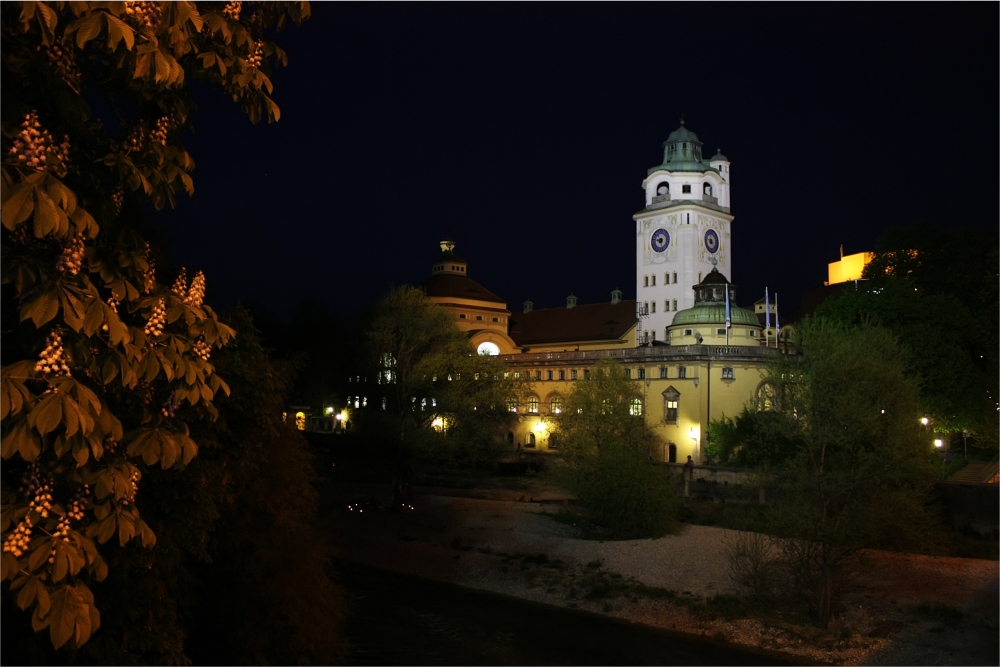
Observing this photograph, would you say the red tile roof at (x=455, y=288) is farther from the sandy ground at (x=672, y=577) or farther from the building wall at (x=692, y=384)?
the sandy ground at (x=672, y=577)

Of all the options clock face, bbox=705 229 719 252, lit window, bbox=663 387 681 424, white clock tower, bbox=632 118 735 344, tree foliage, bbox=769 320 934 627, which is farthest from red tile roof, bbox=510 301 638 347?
tree foliage, bbox=769 320 934 627

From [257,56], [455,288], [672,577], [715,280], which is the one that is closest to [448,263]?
[455,288]

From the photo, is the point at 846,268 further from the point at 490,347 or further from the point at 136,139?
the point at 136,139

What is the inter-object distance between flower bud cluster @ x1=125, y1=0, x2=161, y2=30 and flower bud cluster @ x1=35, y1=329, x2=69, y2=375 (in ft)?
6.75

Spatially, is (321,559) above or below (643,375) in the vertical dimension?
below

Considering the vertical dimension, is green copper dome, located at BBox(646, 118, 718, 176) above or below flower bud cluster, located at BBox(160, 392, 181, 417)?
above

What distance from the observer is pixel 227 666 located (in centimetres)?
1590

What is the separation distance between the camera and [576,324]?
7362cm

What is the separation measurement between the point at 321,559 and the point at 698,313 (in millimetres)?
40455

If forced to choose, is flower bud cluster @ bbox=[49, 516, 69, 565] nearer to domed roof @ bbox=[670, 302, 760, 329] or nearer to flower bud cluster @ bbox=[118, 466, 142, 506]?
flower bud cluster @ bbox=[118, 466, 142, 506]

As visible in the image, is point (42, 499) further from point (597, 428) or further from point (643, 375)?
point (643, 375)

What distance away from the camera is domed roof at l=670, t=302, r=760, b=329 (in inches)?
2174

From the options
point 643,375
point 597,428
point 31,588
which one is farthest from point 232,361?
point 643,375

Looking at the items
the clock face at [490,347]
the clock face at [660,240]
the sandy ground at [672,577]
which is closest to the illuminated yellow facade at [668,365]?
the clock face at [490,347]
